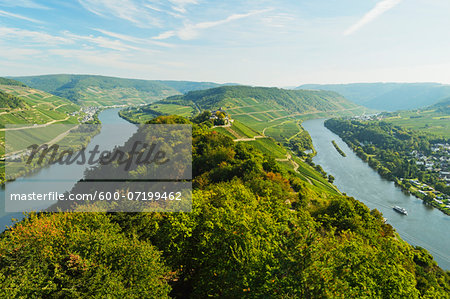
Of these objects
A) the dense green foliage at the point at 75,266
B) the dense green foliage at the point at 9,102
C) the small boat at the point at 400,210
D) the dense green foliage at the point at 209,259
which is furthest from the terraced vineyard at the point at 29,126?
the small boat at the point at 400,210

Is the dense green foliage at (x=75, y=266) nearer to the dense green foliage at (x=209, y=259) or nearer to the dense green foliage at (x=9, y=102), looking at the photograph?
the dense green foliage at (x=209, y=259)

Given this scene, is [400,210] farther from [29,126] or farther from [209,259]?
[29,126]

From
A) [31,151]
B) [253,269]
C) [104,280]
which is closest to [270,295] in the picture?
[253,269]

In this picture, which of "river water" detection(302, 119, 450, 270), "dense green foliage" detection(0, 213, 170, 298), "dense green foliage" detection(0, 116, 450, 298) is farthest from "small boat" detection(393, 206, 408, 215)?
"dense green foliage" detection(0, 213, 170, 298)

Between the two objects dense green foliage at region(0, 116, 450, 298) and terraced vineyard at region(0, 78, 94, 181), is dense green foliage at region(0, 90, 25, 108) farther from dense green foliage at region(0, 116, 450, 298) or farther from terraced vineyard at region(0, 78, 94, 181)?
dense green foliage at region(0, 116, 450, 298)

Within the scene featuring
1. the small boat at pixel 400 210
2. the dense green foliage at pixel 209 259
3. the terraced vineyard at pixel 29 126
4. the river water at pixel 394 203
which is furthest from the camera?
the terraced vineyard at pixel 29 126

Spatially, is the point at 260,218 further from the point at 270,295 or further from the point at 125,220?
the point at 125,220

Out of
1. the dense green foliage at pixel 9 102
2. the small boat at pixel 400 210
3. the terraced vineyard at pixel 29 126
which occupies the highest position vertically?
the dense green foliage at pixel 9 102

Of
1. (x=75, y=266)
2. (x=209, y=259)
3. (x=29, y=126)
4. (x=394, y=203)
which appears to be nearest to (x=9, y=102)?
(x=29, y=126)
